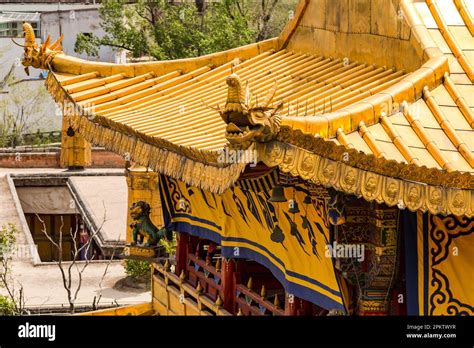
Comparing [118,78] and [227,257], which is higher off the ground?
[118,78]

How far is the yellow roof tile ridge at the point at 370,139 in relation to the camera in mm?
14258

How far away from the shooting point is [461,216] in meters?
13.8

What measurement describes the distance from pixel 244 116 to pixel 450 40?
3.33 m

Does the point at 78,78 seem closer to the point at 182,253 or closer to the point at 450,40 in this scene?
the point at 182,253

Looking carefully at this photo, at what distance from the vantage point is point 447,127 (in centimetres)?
1488

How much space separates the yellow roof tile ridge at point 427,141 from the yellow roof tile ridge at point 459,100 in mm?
487

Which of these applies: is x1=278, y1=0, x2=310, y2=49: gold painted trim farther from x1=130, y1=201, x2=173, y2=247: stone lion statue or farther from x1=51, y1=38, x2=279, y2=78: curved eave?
x1=130, y1=201, x2=173, y2=247: stone lion statue

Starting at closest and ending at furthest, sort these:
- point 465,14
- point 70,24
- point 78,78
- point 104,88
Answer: point 465,14 < point 104,88 < point 78,78 < point 70,24

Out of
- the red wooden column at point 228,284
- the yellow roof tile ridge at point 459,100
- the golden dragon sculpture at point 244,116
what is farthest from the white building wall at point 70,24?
the golden dragon sculpture at point 244,116

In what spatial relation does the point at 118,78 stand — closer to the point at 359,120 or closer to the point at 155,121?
the point at 155,121

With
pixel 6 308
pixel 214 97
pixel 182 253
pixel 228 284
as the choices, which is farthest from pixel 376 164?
pixel 6 308

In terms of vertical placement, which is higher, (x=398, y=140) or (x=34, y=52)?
(x=34, y=52)

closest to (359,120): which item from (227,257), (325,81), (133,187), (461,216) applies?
(461,216)

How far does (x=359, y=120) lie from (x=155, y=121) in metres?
→ 5.88
